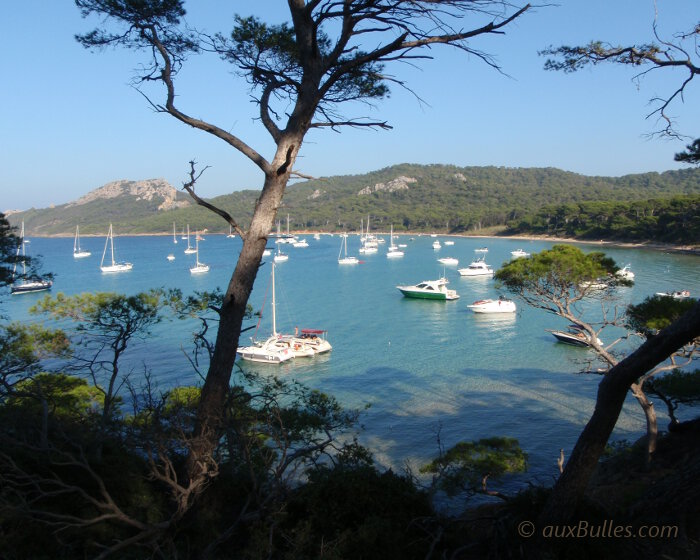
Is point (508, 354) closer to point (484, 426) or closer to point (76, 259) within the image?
point (484, 426)

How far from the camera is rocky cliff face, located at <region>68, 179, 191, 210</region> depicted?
133 meters

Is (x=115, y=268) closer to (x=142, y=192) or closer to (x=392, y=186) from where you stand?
(x=392, y=186)

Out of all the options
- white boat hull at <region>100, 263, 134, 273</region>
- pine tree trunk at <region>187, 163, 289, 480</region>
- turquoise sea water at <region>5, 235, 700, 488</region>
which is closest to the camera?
pine tree trunk at <region>187, 163, 289, 480</region>

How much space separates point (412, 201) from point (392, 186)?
52.3 ft

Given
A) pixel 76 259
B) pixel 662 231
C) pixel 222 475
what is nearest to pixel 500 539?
pixel 222 475

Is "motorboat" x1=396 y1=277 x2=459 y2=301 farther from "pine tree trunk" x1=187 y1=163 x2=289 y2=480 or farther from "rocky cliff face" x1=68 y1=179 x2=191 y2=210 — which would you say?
"rocky cliff face" x1=68 y1=179 x2=191 y2=210

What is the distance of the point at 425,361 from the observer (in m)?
19.6

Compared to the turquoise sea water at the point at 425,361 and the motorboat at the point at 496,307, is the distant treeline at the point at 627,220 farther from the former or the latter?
the motorboat at the point at 496,307

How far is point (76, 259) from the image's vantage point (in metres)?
63.4

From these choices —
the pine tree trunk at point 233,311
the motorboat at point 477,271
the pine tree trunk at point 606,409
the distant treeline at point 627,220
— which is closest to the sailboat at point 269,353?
the pine tree trunk at point 233,311

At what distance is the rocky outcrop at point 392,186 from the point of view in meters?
130

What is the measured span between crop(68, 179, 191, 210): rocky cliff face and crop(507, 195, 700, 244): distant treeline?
281 feet

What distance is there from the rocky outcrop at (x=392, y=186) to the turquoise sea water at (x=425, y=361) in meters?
88.9

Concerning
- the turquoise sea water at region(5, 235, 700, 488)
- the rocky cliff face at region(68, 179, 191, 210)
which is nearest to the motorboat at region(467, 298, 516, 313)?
the turquoise sea water at region(5, 235, 700, 488)
